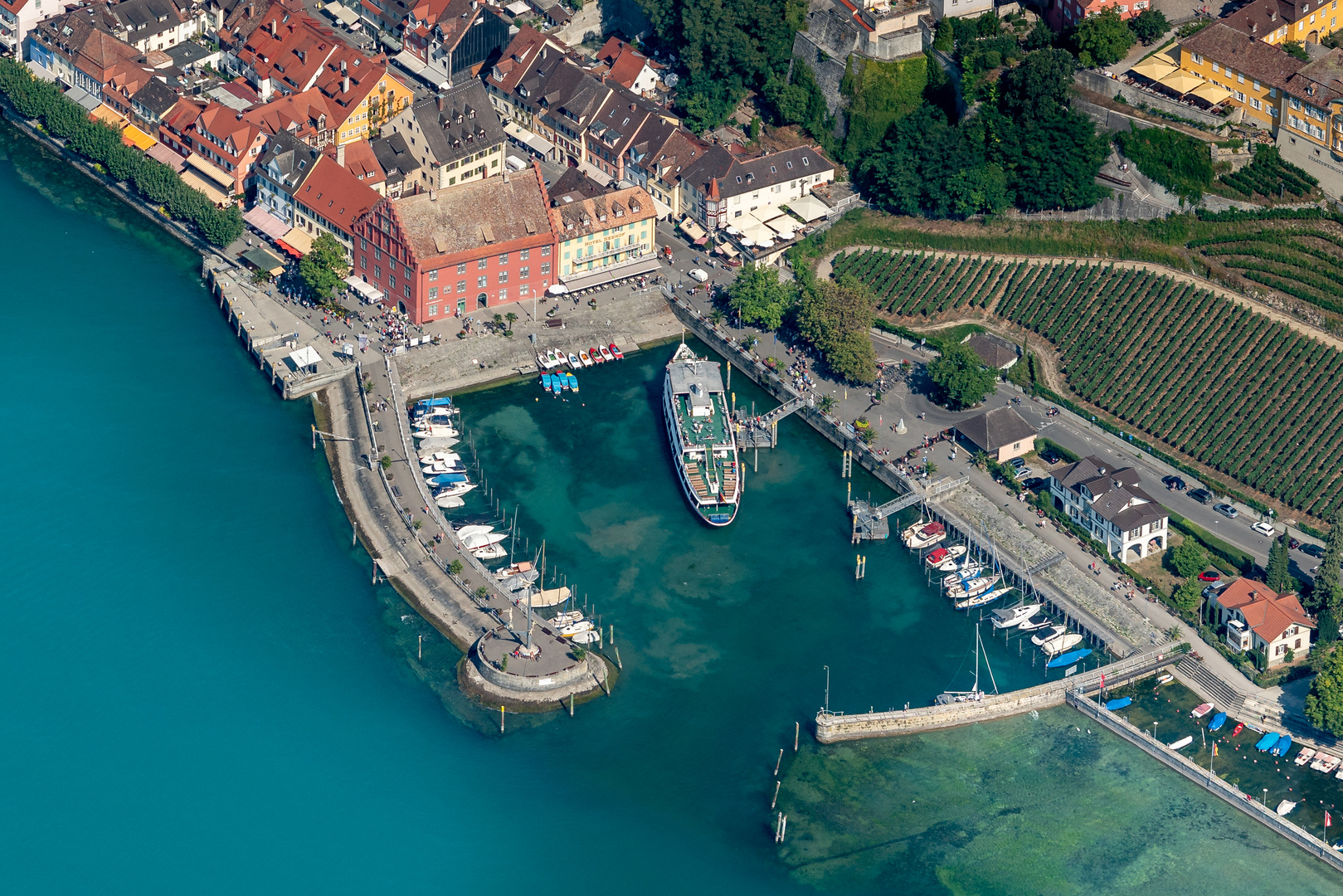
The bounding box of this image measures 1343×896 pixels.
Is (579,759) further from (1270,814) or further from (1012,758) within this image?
(1270,814)

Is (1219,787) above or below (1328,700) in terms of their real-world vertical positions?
below

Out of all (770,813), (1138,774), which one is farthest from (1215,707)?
(770,813)

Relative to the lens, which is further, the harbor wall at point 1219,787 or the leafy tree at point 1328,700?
the leafy tree at point 1328,700

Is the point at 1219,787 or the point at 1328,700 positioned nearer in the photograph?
the point at 1219,787

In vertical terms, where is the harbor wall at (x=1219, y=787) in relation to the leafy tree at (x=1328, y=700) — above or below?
below
